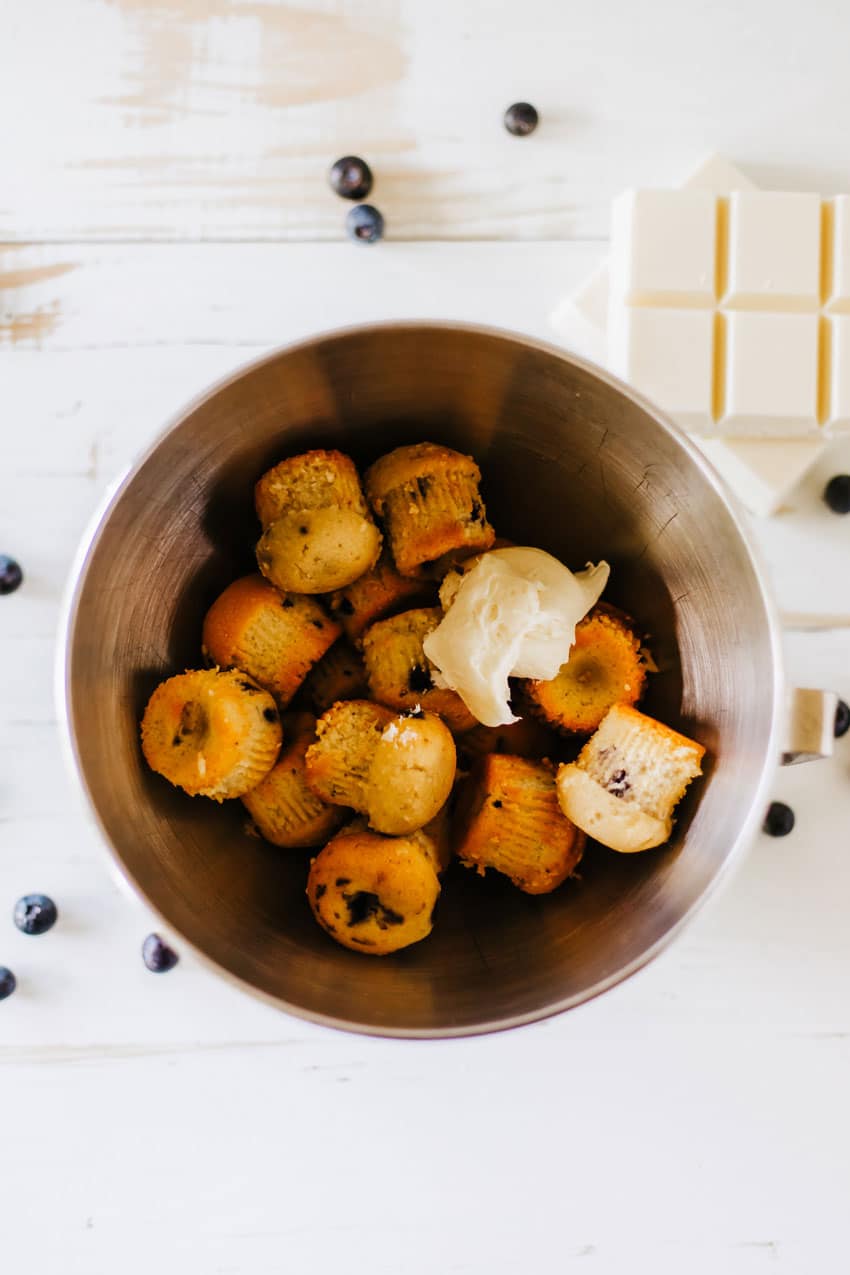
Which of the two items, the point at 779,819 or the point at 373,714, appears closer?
the point at 373,714

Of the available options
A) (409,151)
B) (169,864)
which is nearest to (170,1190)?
(169,864)

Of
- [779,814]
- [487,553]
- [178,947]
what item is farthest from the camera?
[779,814]

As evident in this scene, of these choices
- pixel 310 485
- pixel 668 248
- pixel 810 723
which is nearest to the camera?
pixel 810 723

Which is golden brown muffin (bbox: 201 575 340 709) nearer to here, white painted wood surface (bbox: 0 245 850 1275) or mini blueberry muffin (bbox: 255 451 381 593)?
mini blueberry muffin (bbox: 255 451 381 593)

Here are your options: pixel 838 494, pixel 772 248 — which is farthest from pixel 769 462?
pixel 772 248

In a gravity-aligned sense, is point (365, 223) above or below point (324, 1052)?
above

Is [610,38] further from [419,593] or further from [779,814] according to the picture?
[779,814]

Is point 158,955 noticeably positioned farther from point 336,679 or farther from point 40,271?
point 40,271
